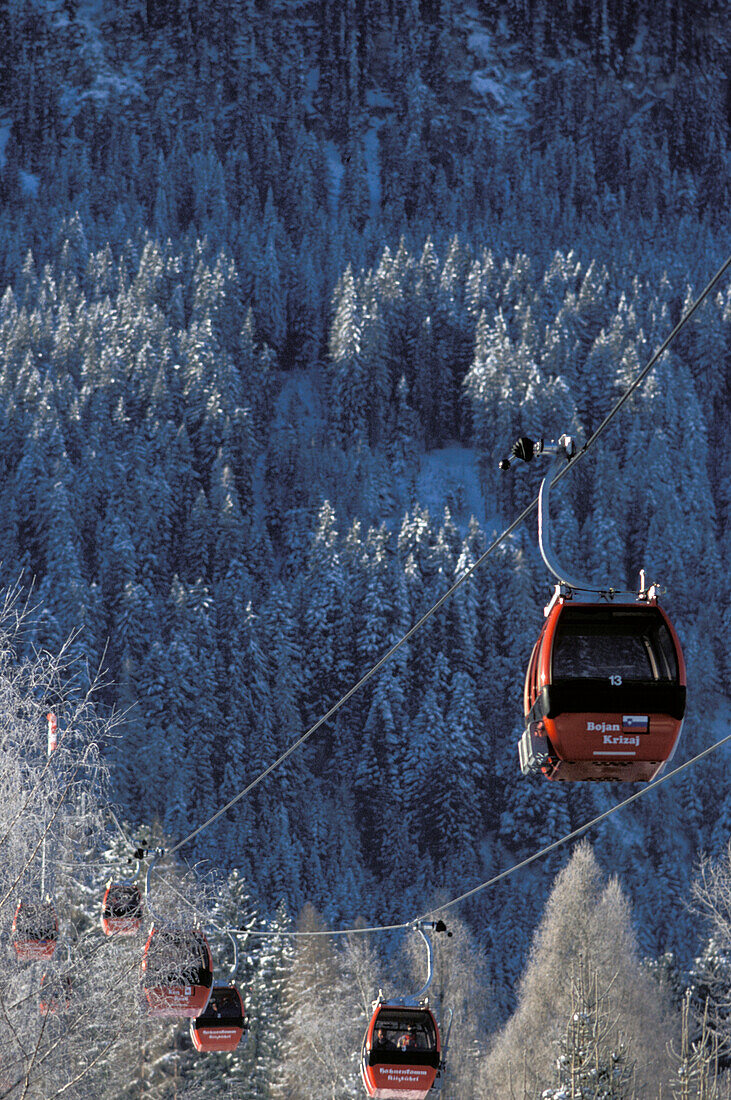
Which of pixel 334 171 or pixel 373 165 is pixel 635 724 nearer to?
pixel 334 171

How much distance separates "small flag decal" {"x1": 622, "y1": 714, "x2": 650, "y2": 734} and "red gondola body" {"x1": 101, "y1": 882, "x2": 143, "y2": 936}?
41.4ft

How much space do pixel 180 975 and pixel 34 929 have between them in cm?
257

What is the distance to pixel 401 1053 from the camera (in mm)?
19047

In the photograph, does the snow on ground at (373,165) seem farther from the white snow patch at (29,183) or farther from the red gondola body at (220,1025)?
the red gondola body at (220,1025)

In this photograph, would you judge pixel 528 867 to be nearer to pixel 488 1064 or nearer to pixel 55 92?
pixel 488 1064

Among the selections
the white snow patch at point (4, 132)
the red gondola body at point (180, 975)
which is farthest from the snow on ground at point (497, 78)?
the red gondola body at point (180, 975)

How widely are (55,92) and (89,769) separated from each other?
175 meters

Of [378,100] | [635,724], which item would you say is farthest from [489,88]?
[635,724]

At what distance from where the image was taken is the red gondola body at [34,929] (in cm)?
1897

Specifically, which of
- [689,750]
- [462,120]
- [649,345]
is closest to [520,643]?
[689,750]

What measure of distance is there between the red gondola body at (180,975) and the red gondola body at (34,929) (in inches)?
51.6

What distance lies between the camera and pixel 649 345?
4190 inches

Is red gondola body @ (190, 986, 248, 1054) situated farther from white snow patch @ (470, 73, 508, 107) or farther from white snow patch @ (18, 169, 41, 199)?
white snow patch @ (470, 73, 508, 107)

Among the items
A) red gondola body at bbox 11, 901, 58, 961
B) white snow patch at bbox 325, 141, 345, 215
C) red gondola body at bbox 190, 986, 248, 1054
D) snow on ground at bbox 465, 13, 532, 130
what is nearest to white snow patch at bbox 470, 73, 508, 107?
snow on ground at bbox 465, 13, 532, 130
